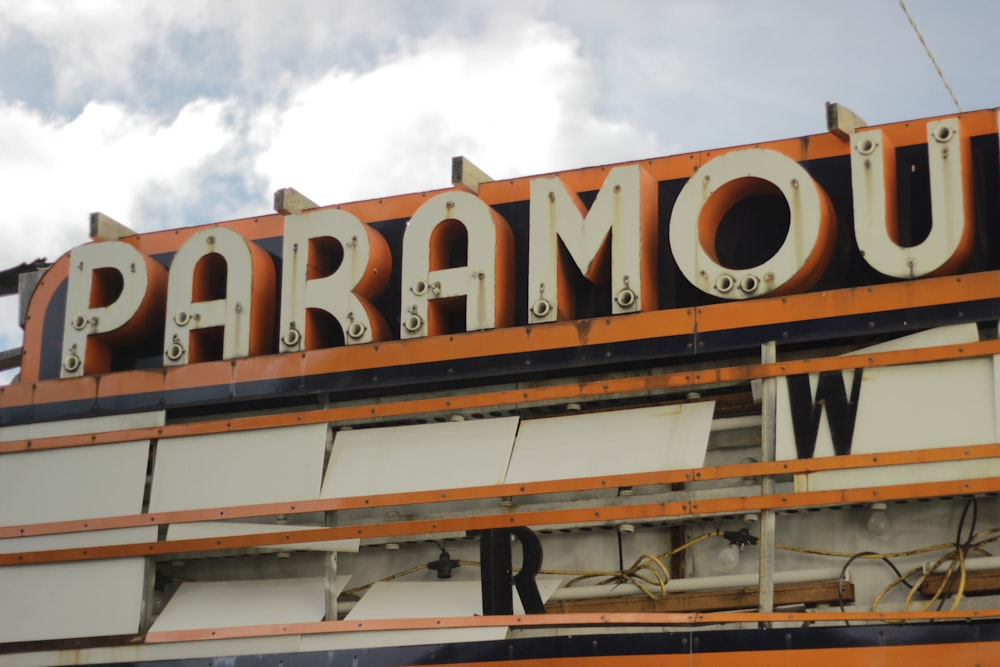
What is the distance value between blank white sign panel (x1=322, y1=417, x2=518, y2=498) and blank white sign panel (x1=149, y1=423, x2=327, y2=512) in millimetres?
290

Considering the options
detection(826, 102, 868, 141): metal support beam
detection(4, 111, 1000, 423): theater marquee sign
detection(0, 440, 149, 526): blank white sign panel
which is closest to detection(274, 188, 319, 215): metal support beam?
detection(4, 111, 1000, 423): theater marquee sign

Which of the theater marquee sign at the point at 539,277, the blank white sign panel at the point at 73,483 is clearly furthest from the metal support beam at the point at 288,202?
the blank white sign panel at the point at 73,483

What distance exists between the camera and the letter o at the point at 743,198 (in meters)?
15.9

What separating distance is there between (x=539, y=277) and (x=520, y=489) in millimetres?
2444

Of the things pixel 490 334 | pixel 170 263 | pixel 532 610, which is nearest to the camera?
pixel 532 610

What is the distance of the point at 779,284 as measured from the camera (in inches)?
625

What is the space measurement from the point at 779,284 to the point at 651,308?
146 cm

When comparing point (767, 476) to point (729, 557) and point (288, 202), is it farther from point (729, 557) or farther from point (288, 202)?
point (288, 202)

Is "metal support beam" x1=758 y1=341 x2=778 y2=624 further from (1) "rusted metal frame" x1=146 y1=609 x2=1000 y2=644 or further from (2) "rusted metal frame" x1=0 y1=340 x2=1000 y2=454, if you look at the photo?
(1) "rusted metal frame" x1=146 y1=609 x2=1000 y2=644

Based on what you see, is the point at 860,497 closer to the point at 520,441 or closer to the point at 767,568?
the point at 767,568

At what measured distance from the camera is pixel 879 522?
15109 mm

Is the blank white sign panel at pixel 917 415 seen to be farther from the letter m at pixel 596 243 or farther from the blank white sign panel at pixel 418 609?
the blank white sign panel at pixel 418 609

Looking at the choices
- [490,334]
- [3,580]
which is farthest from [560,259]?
[3,580]

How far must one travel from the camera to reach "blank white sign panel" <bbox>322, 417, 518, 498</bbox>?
16.6 metres
